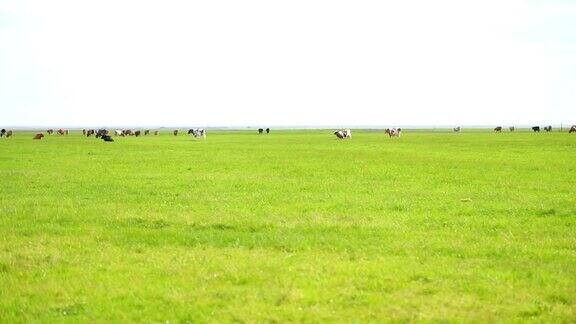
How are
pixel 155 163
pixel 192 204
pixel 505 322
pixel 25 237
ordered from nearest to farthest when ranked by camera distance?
1. pixel 505 322
2. pixel 25 237
3. pixel 192 204
4. pixel 155 163

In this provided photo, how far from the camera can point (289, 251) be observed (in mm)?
13008

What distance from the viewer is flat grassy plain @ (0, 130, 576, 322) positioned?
9.38 m

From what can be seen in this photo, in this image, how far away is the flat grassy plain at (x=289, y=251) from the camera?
9.38 meters

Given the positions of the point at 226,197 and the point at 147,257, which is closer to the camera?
the point at 147,257

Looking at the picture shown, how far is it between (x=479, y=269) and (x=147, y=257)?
660 centimetres

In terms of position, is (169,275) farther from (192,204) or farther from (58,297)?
(192,204)

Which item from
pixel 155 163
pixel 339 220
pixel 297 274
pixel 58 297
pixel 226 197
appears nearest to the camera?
pixel 58 297

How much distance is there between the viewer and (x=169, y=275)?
11094 millimetres

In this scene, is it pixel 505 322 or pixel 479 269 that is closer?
pixel 505 322

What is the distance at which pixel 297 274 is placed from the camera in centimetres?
1098

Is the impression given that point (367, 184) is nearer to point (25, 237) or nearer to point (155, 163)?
point (25, 237)

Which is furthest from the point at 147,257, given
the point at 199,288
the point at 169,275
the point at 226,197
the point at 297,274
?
the point at 226,197

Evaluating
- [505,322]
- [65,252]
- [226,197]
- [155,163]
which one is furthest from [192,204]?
[155,163]

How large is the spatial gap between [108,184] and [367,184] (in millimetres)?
10946
